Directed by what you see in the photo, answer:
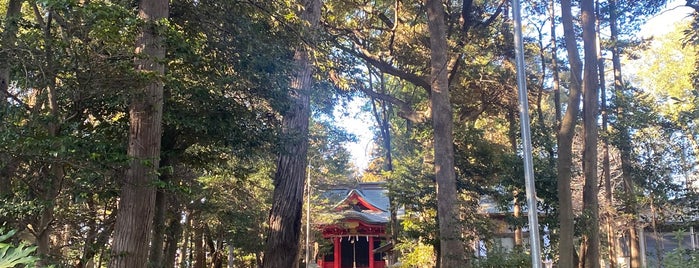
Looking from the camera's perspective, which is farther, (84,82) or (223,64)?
(223,64)

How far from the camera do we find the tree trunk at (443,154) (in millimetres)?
9430

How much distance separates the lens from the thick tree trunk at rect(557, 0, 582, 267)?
8.38m

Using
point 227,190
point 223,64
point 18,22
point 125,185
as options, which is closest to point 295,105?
point 223,64

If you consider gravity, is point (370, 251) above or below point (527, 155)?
below

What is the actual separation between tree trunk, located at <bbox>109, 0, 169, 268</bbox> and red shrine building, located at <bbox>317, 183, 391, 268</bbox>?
17.3 meters

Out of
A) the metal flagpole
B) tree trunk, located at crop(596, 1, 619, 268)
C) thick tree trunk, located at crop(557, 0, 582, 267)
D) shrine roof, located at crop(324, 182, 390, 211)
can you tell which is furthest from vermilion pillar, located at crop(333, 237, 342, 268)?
the metal flagpole

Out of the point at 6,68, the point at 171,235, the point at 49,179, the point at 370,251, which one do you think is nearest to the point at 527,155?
the point at 49,179

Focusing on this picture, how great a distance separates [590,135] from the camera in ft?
32.1

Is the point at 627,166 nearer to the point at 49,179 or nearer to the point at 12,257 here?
the point at 49,179

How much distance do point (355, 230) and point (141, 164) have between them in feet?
68.7

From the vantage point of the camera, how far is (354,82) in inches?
565

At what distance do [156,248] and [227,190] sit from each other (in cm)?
435

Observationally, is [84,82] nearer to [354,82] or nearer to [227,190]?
[227,190]

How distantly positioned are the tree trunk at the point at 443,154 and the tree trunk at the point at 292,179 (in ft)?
10.2
